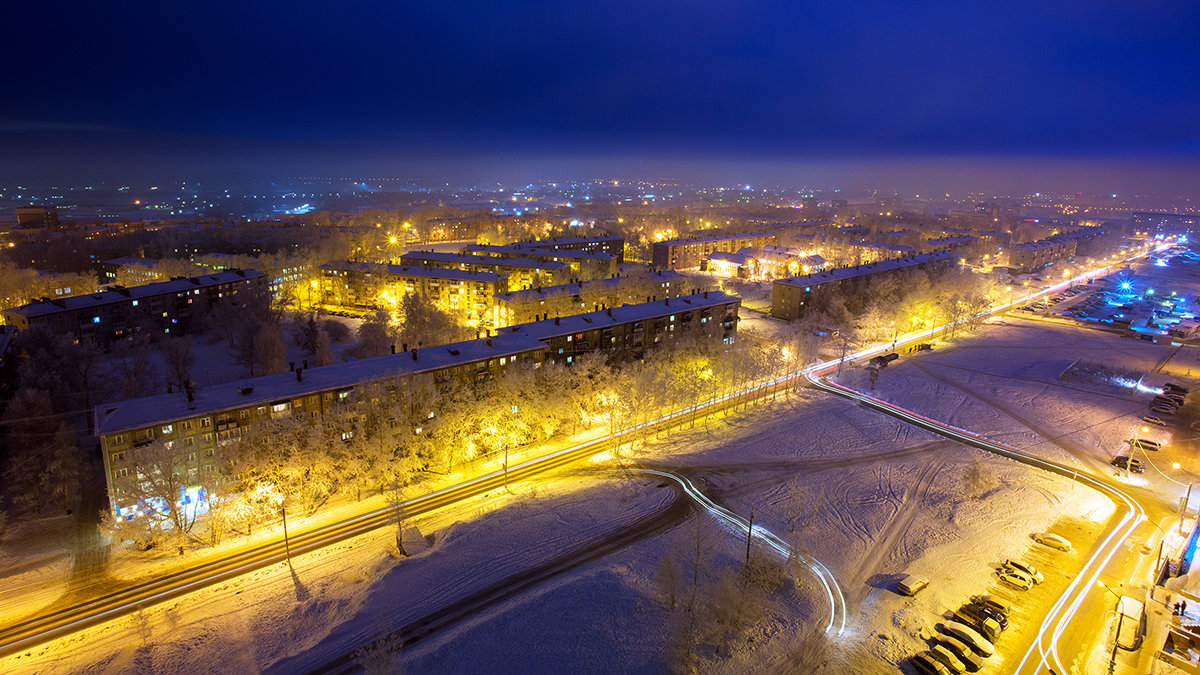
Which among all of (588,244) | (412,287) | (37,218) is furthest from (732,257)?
(37,218)

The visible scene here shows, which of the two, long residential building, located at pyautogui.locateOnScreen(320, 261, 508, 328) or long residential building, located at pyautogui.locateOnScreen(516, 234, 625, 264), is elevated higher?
Result: long residential building, located at pyautogui.locateOnScreen(516, 234, 625, 264)

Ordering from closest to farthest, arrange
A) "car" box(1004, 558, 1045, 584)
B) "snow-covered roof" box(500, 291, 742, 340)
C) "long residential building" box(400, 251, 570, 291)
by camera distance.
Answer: "car" box(1004, 558, 1045, 584), "snow-covered roof" box(500, 291, 742, 340), "long residential building" box(400, 251, 570, 291)

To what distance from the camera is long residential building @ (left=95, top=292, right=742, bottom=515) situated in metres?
23.0

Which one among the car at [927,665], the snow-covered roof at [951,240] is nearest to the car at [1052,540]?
the car at [927,665]

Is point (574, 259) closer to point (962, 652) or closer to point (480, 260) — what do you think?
point (480, 260)

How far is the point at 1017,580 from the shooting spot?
21547 mm

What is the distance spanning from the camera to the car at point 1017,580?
70.2 ft

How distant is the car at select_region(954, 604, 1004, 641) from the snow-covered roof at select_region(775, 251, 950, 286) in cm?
4232

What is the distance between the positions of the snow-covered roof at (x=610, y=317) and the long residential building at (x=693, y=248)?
139 feet

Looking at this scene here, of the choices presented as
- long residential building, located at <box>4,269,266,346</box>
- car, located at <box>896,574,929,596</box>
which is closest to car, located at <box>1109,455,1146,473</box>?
car, located at <box>896,574,929,596</box>

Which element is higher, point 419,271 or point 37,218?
point 37,218

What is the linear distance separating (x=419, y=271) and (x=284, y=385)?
35170 mm

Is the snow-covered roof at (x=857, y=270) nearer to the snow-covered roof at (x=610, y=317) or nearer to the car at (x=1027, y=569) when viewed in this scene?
the snow-covered roof at (x=610, y=317)

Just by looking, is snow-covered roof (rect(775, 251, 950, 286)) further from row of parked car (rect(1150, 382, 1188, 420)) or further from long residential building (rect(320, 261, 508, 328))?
long residential building (rect(320, 261, 508, 328))
